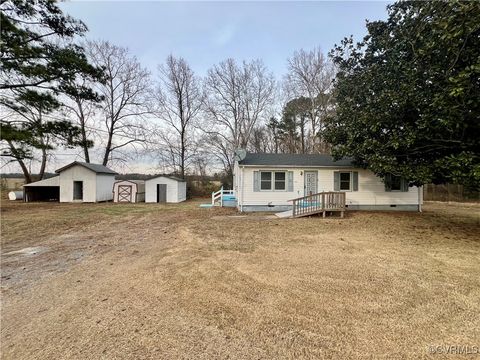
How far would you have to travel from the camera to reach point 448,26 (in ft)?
19.6

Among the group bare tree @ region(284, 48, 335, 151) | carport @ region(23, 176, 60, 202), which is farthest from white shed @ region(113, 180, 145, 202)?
bare tree @ region(284, 48, 335, 151)

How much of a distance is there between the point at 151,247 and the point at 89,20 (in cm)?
1197

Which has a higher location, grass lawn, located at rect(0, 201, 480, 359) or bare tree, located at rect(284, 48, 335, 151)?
bare tree, located at rect(284, 48, 335, 151)

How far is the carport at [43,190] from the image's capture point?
2039 cm

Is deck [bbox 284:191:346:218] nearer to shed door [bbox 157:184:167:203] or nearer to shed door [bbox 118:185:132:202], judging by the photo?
shed door [bbox 157:184:167:203]

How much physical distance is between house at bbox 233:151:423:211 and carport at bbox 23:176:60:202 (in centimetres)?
1720

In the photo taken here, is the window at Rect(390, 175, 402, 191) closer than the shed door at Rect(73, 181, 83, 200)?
Yes

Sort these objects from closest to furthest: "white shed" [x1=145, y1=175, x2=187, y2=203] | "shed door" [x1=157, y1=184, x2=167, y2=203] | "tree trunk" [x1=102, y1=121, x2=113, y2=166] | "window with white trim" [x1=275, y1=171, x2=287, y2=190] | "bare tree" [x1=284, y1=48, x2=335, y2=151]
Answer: "window with white trim" [x1=275, y1=171, x2=287, y2=190]
"white shed" [x1=145, y1=175, x2=187, y2=203]
"shed door" [x1=157, y1=184, x2=167, y2=203]
"bare tree" [x1=284, y1=48, x2=335, y2=151]
"tree trunk" [x1=102, y1=121, x2=113, y2=166]

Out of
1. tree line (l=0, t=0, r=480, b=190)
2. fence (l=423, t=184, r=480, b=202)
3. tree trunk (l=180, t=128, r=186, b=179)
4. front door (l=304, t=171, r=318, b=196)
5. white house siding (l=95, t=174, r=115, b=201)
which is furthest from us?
tree trunk (l=180, t=128, r=186, b=179)

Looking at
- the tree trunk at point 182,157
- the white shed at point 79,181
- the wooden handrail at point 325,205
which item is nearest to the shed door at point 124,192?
the white shed at point 79,181

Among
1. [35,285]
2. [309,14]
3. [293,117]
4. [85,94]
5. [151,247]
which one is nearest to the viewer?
[35,285]

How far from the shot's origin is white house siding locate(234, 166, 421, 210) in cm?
1299

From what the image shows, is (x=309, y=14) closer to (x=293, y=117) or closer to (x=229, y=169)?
(x=293, y=117)

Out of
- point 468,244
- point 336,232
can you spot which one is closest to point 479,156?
point 468,244
